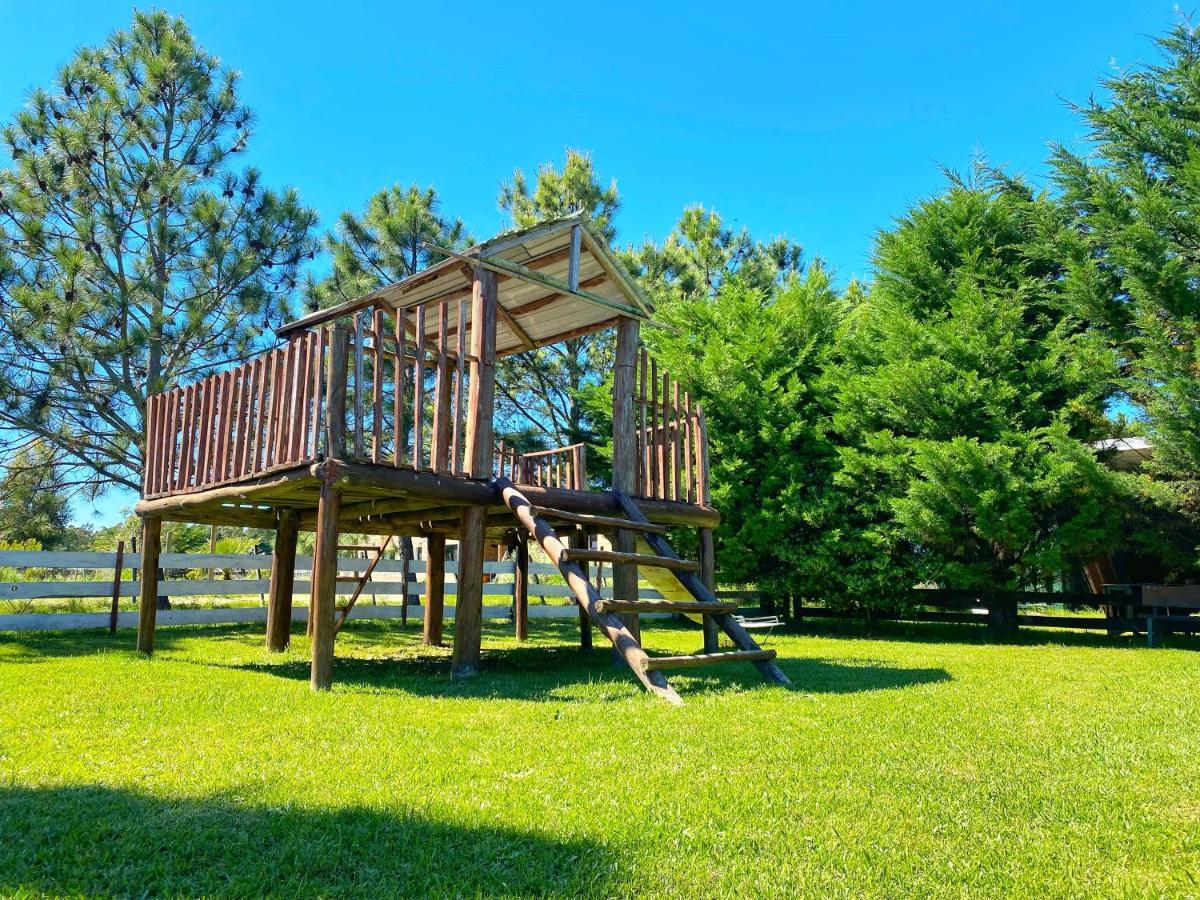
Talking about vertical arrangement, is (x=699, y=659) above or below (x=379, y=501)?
below

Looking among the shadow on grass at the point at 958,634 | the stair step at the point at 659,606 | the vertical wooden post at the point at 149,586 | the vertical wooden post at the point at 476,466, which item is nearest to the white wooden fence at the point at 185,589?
the vertical wooden post at the point at 149,586

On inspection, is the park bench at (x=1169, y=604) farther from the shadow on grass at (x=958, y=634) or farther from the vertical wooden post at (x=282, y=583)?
the vertical wooden post at (x=282, y=583)

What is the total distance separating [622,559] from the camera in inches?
275

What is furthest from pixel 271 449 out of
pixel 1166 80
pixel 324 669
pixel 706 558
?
pixel 1166 80

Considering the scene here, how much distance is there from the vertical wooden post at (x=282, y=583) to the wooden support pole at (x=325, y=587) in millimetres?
3581

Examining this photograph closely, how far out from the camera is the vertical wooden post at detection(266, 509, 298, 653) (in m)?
10.1

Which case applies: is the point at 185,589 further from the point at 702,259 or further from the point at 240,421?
the point at 702,259

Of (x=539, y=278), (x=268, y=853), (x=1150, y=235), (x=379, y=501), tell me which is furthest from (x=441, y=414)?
(x=1150, y=235)

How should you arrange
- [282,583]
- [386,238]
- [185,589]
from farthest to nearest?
[386,238], [185,589], [282,583]

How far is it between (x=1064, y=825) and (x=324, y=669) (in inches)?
211

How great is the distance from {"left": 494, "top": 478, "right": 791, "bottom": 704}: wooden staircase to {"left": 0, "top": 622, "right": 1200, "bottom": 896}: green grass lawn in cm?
23

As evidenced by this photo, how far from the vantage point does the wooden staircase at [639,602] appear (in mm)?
6359

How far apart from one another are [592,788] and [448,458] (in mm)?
5153

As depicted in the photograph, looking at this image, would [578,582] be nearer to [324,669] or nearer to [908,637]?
[324,669]
